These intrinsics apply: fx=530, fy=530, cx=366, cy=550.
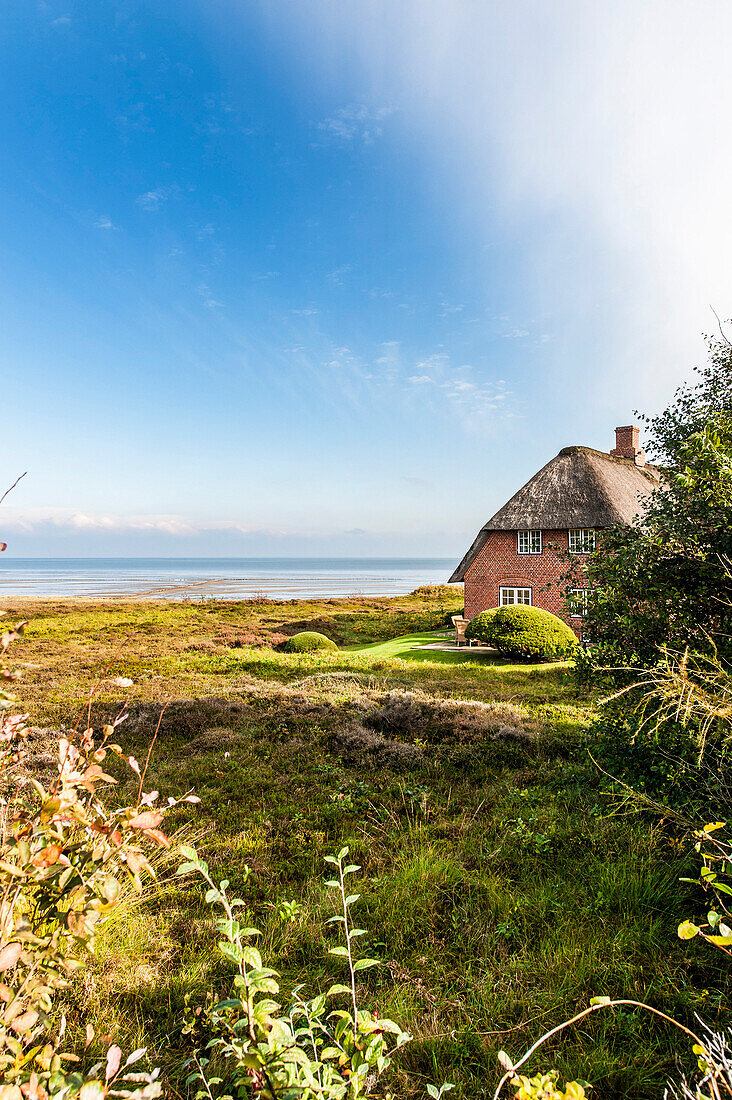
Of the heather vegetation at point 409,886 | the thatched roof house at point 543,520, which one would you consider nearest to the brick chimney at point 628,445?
the thatched roof house at point 543,520

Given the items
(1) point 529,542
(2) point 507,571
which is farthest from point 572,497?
(2) point 507,571

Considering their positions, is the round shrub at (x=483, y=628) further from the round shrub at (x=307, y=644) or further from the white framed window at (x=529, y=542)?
the round shrub at (x=307, y=644)

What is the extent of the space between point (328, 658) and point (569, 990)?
14443mm

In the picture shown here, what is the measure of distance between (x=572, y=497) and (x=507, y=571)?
169 inches

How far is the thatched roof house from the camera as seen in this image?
893 inches

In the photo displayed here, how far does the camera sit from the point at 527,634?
17.7m

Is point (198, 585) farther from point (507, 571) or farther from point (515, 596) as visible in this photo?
point (515, 596)

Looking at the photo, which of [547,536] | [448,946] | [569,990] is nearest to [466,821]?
[448,946]

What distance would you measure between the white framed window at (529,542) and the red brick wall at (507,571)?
0.61 feet

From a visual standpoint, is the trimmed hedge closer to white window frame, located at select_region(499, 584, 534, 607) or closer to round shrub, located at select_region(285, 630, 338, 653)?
white window frame, located at select_region(499, 584, 534, 607)

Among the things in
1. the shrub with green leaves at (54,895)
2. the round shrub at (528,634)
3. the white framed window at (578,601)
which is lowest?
the round shrub at (528,634)

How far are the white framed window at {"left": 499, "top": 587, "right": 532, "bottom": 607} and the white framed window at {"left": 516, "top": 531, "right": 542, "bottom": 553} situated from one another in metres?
1.79

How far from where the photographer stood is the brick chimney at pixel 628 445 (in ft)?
89.4

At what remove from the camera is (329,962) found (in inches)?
130
